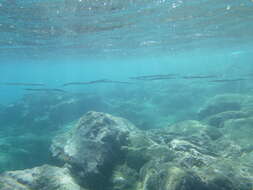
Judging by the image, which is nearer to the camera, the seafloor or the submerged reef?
the submerged reef

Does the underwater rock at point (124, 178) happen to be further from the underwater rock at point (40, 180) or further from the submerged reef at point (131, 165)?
the underwater rock at point (40, 180)

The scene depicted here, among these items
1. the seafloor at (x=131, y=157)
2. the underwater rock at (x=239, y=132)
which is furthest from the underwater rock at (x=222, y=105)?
the underwater rock at (x=239, y=132)

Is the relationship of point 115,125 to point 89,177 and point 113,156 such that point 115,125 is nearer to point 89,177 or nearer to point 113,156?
point 113,156

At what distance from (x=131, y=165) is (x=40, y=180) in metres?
3.05

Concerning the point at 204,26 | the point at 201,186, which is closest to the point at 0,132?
the point at 201,186

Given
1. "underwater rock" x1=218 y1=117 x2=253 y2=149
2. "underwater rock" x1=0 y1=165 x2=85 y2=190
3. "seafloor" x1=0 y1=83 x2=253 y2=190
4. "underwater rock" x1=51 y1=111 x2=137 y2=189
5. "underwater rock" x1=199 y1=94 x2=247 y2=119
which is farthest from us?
"underwater rock" x1=199 y1=94 x2=247 y2=119

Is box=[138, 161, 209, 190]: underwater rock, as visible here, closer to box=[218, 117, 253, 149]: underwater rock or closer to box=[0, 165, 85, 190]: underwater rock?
box=[0, 165, 85, 190]: underwater rock

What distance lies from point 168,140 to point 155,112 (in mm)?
14167

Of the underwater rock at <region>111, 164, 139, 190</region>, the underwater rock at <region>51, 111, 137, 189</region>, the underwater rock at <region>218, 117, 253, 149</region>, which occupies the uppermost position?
the underwater rock at <region>51, 111, 137, 189</region>

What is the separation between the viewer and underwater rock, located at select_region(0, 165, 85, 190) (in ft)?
22.7

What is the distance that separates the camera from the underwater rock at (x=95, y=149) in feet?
24.7

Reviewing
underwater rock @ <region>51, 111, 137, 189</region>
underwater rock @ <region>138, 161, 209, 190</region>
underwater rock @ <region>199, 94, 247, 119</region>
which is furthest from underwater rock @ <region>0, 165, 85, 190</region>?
underwater rock @ <region>199, 94, 247, 119</region>

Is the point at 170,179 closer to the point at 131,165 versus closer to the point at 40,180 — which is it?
the point at 131,165

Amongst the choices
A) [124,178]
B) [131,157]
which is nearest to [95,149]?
[131,157]
